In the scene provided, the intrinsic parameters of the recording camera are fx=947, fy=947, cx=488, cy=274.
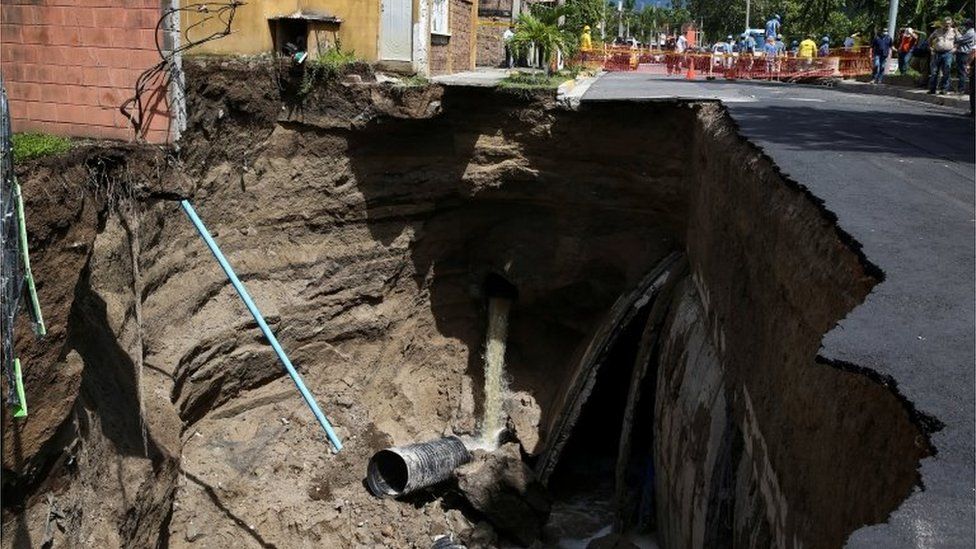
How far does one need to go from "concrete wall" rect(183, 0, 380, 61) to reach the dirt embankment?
2.86 ft

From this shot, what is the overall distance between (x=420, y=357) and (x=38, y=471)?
8.62 meters

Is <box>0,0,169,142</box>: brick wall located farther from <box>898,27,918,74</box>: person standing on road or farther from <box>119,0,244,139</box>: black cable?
<box>898,27,918,74</box>: person standing on road

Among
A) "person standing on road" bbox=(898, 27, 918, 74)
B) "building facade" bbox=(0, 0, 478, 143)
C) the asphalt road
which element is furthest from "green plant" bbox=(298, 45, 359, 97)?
"person standing on road" bbox=(898, 27, 918, 74)

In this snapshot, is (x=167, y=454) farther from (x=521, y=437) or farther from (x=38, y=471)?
(x=521, y=437)

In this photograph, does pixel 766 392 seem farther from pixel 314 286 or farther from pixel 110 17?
pixel 110 17

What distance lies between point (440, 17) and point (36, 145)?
9364 mm

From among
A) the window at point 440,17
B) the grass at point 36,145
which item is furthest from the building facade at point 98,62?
the window at point 440,17

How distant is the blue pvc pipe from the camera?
10.7 meters

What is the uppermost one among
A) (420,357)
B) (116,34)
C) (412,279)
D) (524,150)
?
(116,34)

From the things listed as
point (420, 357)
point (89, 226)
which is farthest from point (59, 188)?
point (420, 357)

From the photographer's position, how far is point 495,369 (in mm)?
15844

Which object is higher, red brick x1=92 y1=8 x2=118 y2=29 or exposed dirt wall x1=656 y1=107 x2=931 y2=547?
red brick x1=92 y1=8 x2=118 y2=29

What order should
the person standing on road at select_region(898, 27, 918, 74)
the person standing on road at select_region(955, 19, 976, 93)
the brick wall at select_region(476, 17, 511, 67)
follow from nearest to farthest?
the person standing on road at select_region(955, 19, 976, 93), the person standing on road at select_region(898, 27, 918, 74), the brick wall at select_region(476, 17, 511, 67)

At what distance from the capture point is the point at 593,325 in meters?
15.7
